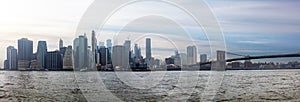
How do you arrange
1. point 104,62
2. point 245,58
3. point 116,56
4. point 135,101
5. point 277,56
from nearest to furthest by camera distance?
point 135,101 → point 116,56 → point 104,62 → point 277,56 → point 245,58

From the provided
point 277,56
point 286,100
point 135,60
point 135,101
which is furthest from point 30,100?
point 277,56

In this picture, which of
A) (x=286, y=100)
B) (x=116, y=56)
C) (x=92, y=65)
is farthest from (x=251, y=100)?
(x=92, y=65)

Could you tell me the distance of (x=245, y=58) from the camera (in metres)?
91.3

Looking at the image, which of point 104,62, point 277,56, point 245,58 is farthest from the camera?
point 245,58

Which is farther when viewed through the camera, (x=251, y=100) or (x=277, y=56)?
(x=277, y=56)

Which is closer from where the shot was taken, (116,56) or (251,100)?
(251,100)

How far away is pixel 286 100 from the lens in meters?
26.6

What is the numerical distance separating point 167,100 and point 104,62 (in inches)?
595

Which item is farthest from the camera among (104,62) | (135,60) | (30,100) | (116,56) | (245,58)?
(245,58)

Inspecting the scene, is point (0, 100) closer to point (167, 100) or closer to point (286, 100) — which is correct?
point (167, 100)

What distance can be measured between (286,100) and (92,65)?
20117 mm

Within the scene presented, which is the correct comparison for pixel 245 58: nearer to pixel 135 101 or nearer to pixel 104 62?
pixel 104 62

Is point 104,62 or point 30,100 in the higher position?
point 104,62

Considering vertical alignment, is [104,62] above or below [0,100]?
above
